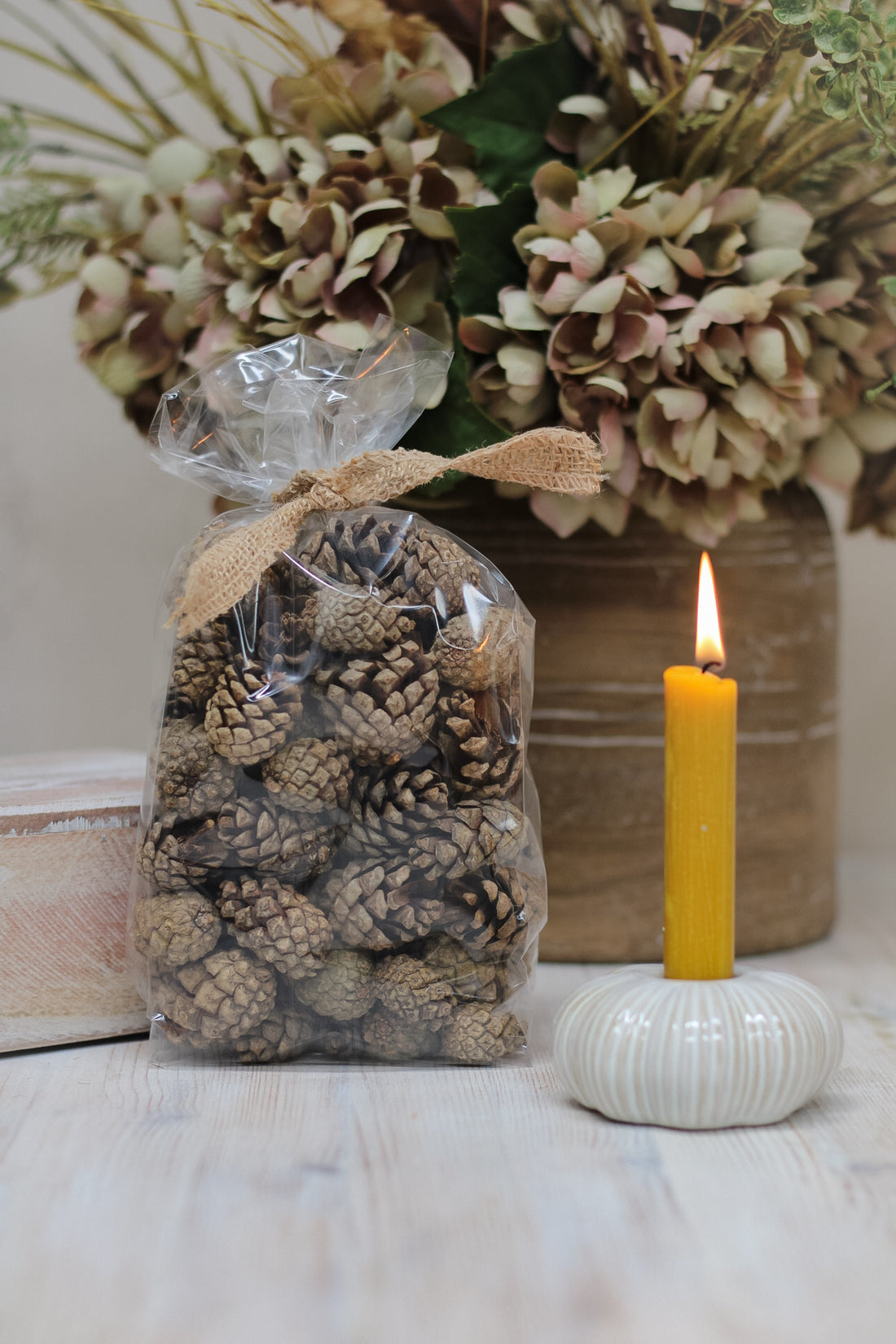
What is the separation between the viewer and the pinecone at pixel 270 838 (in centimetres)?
48

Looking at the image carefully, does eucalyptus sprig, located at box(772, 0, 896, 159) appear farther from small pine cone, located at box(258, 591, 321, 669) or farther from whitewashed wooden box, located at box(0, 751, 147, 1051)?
whitewashed wooden box, located at box(0, 751, 147, 1051)

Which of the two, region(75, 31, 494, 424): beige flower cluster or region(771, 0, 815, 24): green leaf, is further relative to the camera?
region(75, 31, 494, 424): beige flower cluster

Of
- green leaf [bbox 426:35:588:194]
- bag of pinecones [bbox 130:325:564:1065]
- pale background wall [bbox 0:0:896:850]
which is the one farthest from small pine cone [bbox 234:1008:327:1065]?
pale background wall [bbox 0:0:896:850]

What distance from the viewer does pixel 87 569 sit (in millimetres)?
980

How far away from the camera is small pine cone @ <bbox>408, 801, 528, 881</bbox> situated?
484 millimetres

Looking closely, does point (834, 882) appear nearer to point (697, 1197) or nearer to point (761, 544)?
point (761, 544)

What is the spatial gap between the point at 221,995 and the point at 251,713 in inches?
4.7

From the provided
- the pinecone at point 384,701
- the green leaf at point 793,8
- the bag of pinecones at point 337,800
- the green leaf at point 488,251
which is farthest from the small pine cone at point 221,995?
the green leaf at point 793,8

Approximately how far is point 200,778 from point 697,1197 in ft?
0.82

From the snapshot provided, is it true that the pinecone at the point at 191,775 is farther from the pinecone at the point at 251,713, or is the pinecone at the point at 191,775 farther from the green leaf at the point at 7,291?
the green leaf at the point at 7,291

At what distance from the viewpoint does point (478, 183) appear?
0.63 meters

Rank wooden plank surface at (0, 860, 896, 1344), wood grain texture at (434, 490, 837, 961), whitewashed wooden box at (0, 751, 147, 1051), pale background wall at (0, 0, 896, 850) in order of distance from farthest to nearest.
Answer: pale background wall at (0, 0, 896, 850) → wood grain texture at (434, 490, 837, 961) → whitewashed wooden box at (0, 751, 147, 1051) → wooden plank surface at (0, 860, 896, 1344)

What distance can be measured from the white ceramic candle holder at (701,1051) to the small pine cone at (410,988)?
0.07m

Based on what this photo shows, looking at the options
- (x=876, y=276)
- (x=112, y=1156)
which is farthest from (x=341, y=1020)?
(x=876, y=276)
